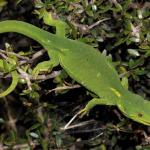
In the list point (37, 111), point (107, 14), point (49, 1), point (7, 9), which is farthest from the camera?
point (7, 9)

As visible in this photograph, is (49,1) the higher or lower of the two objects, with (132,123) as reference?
higher

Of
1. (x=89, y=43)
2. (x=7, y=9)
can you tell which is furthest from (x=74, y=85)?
(x=7, y=9)

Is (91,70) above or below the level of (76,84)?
above

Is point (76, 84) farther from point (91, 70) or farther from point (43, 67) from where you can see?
point (43, 67)

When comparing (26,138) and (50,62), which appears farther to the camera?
(26,138)

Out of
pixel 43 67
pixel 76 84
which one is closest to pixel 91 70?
pixel 76 84

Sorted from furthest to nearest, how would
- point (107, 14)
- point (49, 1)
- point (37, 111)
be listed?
point (37, 111), point (107, 14), point (49, 1)

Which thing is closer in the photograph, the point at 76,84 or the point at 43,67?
the point at 43,67

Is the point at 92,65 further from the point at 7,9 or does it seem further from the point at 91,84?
the point at 7,9
